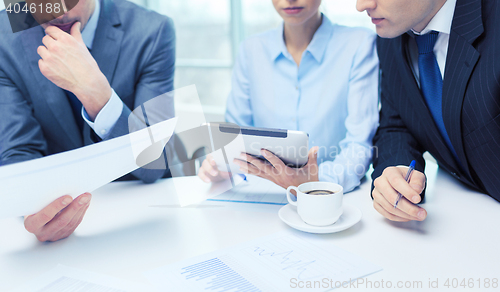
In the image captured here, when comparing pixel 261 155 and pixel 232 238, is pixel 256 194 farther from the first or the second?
pixel 232 238

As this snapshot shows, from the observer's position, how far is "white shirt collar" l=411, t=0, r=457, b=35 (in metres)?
1.01

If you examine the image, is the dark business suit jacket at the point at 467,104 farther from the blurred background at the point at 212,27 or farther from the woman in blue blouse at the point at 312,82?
the blurred background at the point at 212,27

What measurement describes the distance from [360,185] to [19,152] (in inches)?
41.7

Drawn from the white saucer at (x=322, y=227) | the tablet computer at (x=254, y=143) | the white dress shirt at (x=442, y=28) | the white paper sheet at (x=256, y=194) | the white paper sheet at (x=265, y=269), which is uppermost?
the white dress shirt at (x=442, y=28)

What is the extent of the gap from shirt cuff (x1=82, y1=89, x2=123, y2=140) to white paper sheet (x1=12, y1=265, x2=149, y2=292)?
52 centimetres

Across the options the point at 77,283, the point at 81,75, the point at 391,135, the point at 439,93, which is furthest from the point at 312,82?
the point at 77,283

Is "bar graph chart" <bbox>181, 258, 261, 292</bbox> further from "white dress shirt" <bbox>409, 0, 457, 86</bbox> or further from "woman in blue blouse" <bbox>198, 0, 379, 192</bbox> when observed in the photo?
"white dress shirt" <bbox>409, 0, 457, 86</bbox>

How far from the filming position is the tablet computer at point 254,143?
0.86 meters

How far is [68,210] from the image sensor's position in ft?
2.53

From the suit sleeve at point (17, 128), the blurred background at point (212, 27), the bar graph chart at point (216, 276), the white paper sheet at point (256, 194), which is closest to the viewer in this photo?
the bar graph chart at point (216, 276)

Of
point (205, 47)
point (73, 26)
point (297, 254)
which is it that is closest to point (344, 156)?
point (297, 254)

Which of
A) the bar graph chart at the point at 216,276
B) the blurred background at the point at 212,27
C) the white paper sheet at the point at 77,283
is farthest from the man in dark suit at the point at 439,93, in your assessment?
the blurred background at the point at 212,27

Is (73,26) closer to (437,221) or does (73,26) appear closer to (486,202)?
(437,221)

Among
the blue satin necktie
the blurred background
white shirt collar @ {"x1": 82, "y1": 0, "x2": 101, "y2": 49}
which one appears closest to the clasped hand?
white shirt collar @ {"x1": 82, "y1": 0, "x2": 101, "y2": 49}
